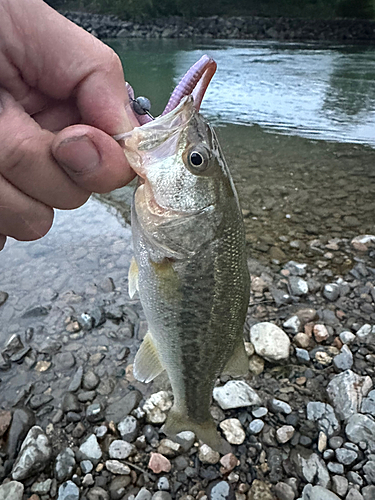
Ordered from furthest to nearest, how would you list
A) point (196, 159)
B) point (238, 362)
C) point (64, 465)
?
1. point (64, 465)
2. point (238, 362)
3. point (196, 159)

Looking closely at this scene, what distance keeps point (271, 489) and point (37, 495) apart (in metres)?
1.56

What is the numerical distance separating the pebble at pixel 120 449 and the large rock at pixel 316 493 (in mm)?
1210

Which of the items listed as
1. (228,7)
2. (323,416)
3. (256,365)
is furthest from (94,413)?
(228,7)

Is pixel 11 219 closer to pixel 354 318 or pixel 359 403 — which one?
pixel 359 403

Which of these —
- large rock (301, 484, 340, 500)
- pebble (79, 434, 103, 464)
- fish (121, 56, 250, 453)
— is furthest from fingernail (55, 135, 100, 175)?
large rock (301, 484, 340, 500)

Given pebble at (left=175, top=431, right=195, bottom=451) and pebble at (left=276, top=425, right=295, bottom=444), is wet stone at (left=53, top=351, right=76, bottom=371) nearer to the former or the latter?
pebble at (left=175, top=431, right=195, bottom=451)

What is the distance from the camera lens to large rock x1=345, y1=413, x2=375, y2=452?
8.58 ft

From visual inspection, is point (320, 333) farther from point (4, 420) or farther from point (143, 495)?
point (4, 420)

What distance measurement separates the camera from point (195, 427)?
7.86 ft

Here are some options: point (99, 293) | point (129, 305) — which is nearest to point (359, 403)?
point (129, 305)

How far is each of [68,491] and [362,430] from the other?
210cm

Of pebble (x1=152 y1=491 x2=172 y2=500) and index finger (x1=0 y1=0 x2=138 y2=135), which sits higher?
index finger (x1=0 y1=0 x2=138 y2=135)

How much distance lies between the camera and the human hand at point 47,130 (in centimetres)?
158

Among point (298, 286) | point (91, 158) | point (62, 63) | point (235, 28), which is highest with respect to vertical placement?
point (62, 63)
